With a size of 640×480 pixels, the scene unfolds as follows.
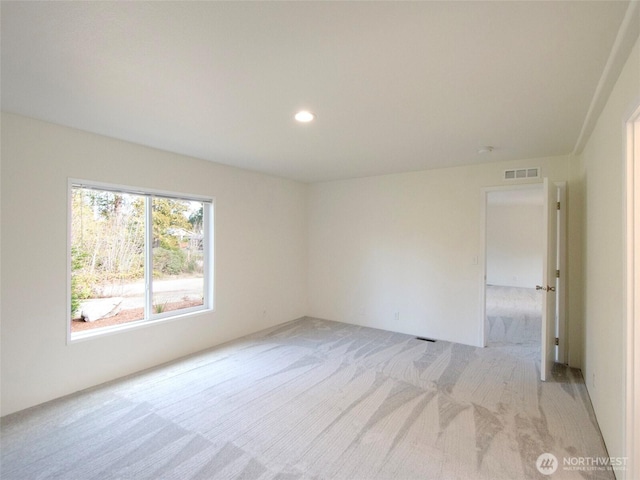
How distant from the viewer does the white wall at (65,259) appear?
2.48 m

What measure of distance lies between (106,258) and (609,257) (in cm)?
442

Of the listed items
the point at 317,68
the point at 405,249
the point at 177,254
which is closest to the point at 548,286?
the point at 405,249

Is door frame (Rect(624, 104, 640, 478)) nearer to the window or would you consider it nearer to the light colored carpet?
the light colored carpet

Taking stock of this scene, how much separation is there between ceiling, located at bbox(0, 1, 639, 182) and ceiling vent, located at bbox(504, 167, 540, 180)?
659 millimetres

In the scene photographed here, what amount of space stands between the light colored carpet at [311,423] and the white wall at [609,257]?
1.10ft

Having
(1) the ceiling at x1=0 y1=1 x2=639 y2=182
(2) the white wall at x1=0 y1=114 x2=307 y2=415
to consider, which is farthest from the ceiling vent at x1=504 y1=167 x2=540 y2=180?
(2) the white wall at x1=0 y1=114 x2=307 y2=415

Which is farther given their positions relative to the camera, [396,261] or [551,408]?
[396,261]

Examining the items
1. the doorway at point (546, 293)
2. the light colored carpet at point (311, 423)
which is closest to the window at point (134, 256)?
the light colored carpet at point (311, 423)

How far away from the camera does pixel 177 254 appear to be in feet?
12.6

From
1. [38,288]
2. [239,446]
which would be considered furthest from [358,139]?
[38,288]

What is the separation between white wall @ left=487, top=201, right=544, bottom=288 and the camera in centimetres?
896

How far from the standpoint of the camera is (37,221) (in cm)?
260

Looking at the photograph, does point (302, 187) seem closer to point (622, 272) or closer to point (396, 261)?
point (396, 261)

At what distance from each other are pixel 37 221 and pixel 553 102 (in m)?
4.33
